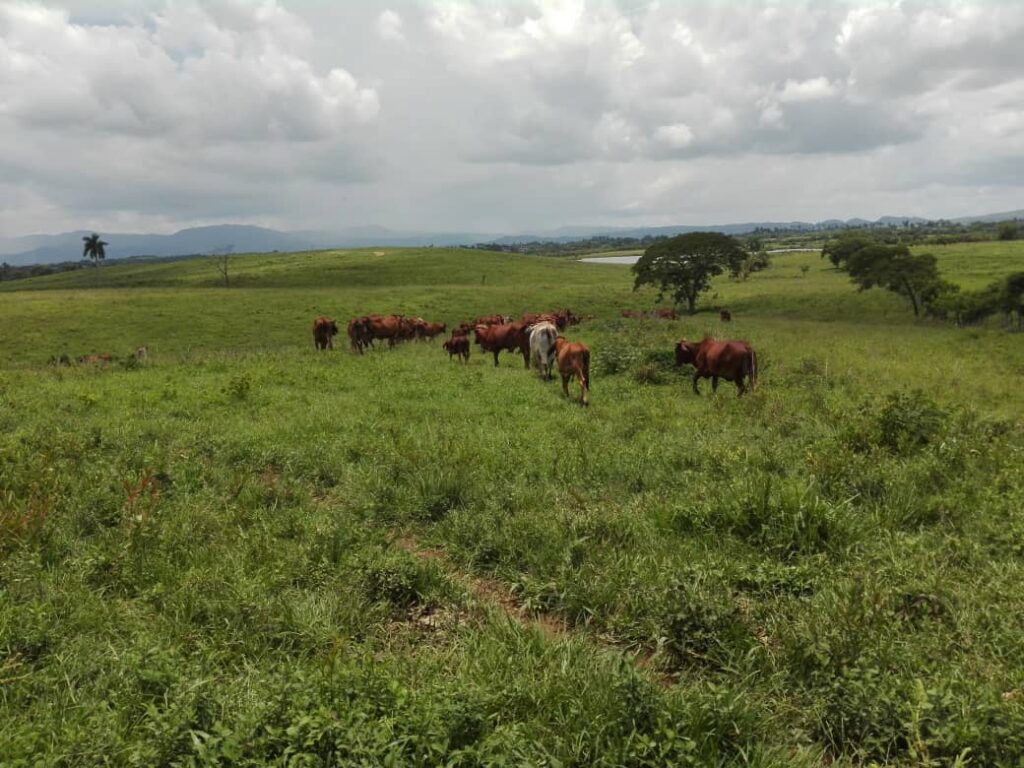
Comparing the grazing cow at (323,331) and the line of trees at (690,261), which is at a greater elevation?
the line of trees at (690,261)

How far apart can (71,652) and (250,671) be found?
4.51 feet

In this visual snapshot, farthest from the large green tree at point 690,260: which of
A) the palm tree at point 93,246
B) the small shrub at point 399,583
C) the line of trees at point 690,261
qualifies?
the palm tree at point 93,246

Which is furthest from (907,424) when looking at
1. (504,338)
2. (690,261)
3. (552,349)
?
(690,261)

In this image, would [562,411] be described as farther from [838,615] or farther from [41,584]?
[41,584]

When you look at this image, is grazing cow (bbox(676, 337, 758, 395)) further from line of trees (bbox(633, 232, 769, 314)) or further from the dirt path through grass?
line of trees (bbox(633, 232, 769, 314))

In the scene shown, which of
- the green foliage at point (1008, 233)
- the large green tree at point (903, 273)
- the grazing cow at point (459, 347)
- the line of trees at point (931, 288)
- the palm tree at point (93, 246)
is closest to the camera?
the grazing cow at point (459, 347)

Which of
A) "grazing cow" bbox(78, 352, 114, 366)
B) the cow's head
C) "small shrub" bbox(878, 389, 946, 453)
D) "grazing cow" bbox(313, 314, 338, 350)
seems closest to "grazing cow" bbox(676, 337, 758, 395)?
the cow's head

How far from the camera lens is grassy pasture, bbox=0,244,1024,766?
11.1ft

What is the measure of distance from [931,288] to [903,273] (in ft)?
7.50

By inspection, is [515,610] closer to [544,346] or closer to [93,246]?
[544,346]

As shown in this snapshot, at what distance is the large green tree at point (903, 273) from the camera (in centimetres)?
4788

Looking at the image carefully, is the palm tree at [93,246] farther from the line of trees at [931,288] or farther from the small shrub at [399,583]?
the small shrub at [399,583]

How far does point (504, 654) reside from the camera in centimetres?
414

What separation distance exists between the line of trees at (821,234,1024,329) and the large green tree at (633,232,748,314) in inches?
408
